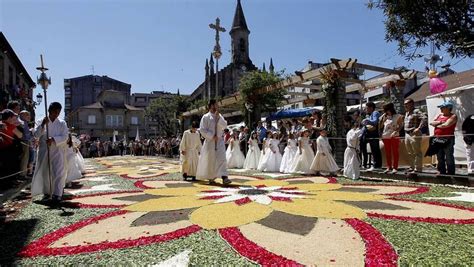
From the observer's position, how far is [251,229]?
4.22 meters

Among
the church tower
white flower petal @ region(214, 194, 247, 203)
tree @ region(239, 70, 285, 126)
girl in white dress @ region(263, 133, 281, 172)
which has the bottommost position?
white flower petal @ region(214, 194, 247, 203)

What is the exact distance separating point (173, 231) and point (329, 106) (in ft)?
29.2

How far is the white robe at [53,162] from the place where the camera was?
6734mm

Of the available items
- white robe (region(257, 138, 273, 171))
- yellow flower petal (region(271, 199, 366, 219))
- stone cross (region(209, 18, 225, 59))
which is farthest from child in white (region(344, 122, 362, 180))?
stone cross (region(209, 18, 225, 59))

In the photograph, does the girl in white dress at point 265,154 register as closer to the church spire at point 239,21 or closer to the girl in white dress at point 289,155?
the girl in white dress at point 289,155

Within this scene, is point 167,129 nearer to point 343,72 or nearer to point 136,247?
point 343,72

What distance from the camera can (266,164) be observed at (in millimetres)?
12766

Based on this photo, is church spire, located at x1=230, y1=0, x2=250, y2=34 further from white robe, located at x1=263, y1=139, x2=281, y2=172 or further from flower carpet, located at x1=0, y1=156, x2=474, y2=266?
flower carpet, located at x1=0, y1=156, x2=474, y2=266

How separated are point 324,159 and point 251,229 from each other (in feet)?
22.0

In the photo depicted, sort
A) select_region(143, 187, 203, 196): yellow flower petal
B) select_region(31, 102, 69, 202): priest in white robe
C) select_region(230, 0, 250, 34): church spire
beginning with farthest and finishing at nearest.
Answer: select_region(230, 0, 250, 34): church spire
select_region(143, 187, 203, 196): yellow flower petal
select_region(31, 102, 69, 202): priest in white robe

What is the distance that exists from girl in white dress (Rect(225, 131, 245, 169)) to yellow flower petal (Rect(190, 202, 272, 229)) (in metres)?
8.97

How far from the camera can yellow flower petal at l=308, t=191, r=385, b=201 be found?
6.25 metres

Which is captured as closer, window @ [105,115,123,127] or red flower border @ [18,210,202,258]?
red flower border @ [18,210,202,258]

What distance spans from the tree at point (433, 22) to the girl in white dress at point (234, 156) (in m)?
7.22
